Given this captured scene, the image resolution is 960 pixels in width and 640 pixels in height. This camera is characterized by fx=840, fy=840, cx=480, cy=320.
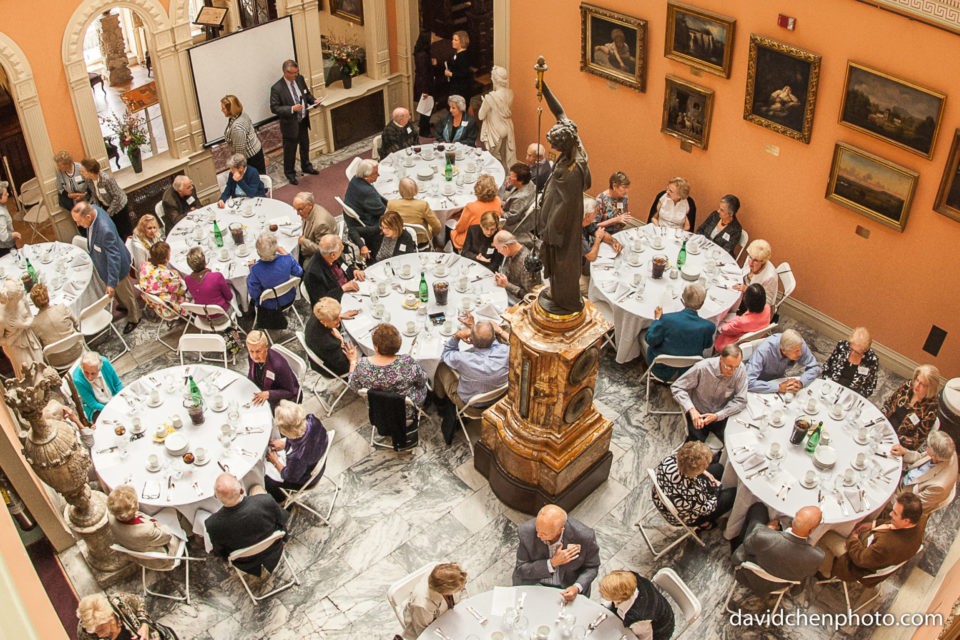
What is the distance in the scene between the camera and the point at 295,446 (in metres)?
6.47

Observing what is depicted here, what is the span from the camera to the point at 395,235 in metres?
8.60

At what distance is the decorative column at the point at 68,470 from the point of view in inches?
213

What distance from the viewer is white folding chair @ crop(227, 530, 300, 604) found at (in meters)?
5.94

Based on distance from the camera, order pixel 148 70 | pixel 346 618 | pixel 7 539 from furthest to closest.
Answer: pixel 148 70, pixel 346 618, pixel 7 539

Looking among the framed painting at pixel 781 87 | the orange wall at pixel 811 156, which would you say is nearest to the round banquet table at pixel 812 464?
the orange wall at pixel 811 156

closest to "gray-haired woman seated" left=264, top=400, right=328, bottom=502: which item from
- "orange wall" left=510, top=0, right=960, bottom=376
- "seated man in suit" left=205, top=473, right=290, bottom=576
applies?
"seated man in suit" left=205, top=473, right=290, bottom=576

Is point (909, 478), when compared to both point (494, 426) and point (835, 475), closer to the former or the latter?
point (835, 475)

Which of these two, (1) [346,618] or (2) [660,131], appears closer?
(1) [346,618]

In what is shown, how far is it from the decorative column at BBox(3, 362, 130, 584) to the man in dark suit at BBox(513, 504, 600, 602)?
3123mm

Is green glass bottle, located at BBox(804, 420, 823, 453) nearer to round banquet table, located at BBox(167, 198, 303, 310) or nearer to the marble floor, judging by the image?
the marble floor

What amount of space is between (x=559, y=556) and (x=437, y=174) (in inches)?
225

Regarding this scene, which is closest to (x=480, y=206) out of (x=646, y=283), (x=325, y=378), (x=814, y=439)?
(x=646, y=283)

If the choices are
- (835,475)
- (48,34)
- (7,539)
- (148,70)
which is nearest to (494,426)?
(835,475)

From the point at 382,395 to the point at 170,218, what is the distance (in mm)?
4023
